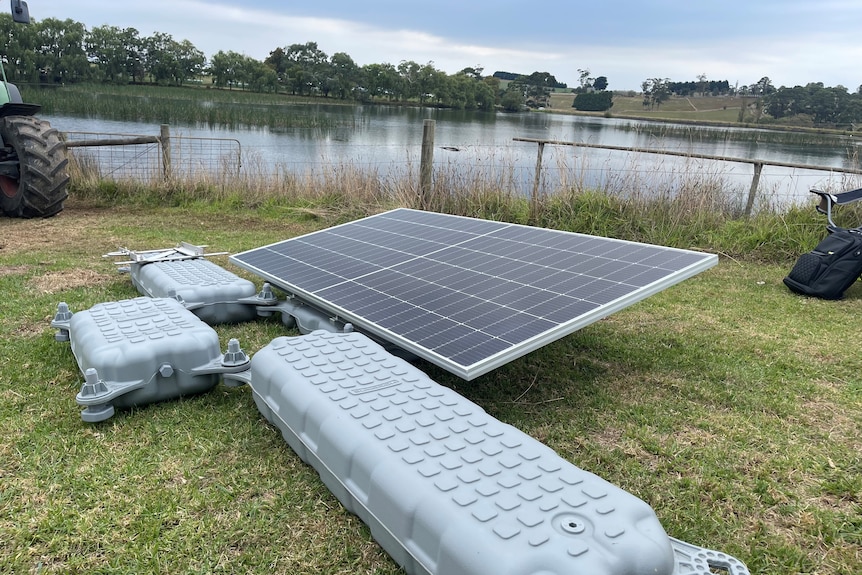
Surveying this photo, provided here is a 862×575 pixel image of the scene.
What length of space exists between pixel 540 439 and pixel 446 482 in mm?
1199

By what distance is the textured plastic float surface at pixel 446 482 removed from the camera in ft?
4.92

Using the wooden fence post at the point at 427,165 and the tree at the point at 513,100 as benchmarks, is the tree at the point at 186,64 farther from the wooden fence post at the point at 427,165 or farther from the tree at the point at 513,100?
the wooden fence post at the point at 427,165

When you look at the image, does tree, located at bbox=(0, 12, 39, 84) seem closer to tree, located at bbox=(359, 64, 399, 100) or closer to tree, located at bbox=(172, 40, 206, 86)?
tree, located at bbox=(172, 40, 206, 86)

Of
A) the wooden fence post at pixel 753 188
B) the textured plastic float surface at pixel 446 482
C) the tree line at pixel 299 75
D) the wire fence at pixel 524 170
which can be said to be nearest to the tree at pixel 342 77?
the tree line at pixel 299 75

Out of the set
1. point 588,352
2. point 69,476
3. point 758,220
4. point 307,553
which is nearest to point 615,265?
point 588,352

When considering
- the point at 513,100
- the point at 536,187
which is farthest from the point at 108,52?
the point at 536,187

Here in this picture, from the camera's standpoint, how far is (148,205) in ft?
29.2

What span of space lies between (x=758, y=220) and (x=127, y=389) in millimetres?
7544

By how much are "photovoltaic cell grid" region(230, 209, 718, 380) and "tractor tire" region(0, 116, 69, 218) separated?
455cm

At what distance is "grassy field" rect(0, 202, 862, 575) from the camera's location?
2.07m

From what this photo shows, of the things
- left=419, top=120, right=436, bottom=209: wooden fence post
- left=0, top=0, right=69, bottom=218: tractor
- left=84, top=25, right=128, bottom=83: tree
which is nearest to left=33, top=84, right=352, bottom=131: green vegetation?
left=84, top=25, right=128, bottom=83: tree

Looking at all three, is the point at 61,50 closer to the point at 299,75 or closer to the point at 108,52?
the point at 108,52

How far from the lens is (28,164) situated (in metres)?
7.25

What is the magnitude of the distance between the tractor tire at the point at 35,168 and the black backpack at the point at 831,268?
342 inches
